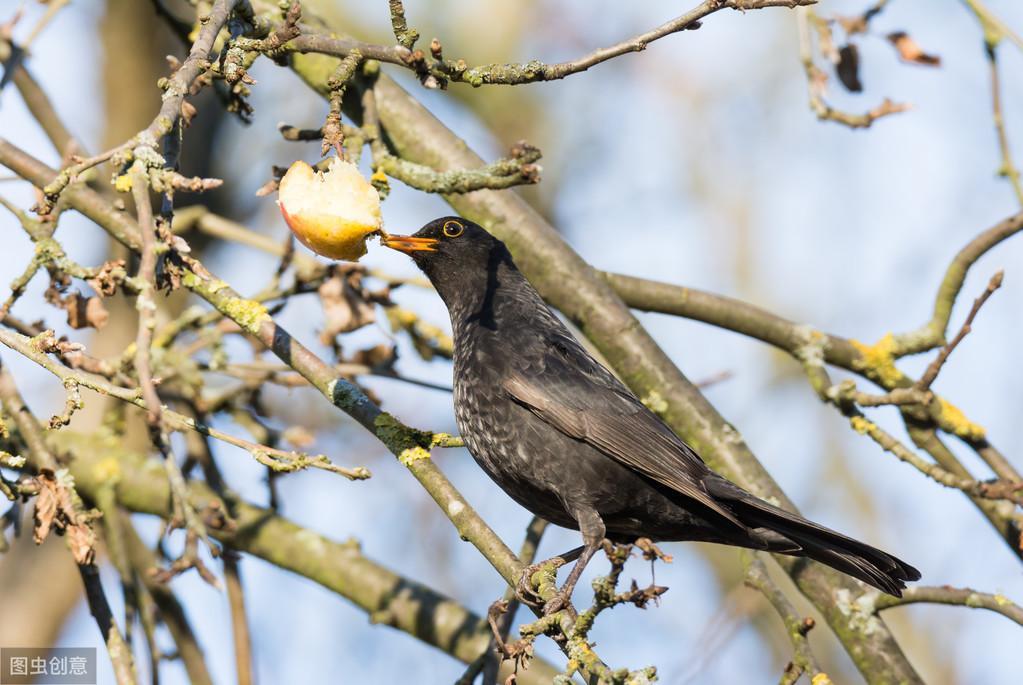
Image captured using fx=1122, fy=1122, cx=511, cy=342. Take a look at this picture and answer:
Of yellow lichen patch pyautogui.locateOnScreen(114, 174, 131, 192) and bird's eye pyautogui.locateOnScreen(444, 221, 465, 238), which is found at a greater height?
bird's eye pyautogui.locateOnScreen(444, 221, 465, 238)

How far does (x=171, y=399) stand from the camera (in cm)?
485

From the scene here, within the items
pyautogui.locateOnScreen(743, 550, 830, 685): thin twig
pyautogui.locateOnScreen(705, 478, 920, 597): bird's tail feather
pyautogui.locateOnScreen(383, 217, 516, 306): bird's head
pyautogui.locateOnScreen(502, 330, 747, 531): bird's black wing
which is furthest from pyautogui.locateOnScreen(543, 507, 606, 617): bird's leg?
pyautogui.locateOnScreen(383, 217, 516, 306): bird's head

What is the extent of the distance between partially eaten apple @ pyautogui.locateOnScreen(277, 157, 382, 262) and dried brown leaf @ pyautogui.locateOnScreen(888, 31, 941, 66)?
9.63 feet

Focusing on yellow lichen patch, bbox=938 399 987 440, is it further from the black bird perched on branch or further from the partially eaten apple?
the partially eaten apple

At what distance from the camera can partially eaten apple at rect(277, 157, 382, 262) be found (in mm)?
3197

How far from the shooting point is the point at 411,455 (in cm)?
351

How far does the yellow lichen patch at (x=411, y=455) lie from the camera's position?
350cm

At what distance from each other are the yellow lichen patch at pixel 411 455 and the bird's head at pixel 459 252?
4.34 feet

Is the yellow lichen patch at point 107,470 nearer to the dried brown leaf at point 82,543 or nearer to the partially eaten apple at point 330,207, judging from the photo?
the dried brown leaf at point 82,543

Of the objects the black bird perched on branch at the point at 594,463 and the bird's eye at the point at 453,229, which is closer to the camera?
the black bird perched on branch at the point at 594,463

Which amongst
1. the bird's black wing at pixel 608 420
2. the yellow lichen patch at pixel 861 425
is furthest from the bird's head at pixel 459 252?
the yellow lichen patch at pixel 861 425

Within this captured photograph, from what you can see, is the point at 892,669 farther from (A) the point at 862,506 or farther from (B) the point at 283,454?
(A) the point at 862,506

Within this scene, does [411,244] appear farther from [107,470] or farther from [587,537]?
[107,470]

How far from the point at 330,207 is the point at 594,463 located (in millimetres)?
1502
